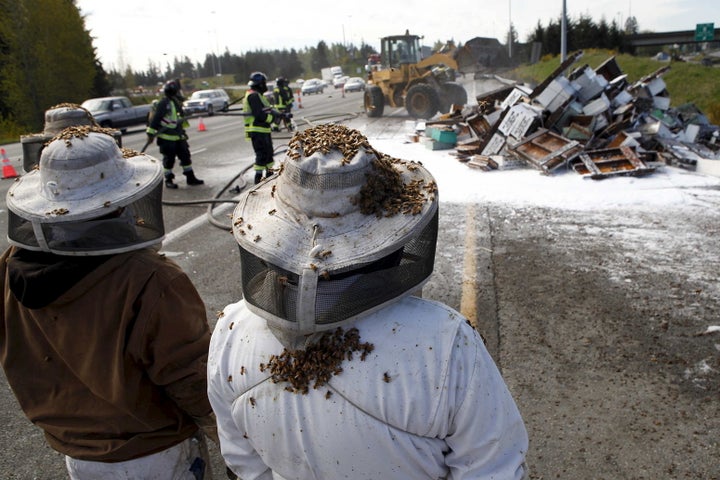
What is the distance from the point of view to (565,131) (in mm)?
10344

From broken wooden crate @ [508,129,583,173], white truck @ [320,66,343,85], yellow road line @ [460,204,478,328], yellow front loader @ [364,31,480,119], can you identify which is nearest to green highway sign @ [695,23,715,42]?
yellow front loader @ [364,31,480,119]

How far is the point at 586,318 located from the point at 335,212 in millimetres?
3801

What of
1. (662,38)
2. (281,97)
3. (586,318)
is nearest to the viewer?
(586,318)

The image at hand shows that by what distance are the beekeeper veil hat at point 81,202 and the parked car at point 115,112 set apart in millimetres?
22253

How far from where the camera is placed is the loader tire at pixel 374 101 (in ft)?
66.9

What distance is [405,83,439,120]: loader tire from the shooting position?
59.5ft

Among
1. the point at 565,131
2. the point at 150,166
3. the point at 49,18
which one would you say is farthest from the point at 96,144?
the point at 49,18

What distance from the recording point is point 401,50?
808 inches

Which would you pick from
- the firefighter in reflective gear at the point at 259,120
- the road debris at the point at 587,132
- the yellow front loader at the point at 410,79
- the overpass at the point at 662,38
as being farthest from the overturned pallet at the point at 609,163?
the overpass at the point at 662,38

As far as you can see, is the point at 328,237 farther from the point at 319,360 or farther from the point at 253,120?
the point at 253,120

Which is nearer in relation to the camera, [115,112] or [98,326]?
[98,326]

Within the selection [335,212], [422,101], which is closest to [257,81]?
[335,212]

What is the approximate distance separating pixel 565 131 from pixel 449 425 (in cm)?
1022

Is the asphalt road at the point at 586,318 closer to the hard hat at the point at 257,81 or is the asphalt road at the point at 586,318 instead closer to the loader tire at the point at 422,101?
the hard hat at the point at 257,81
